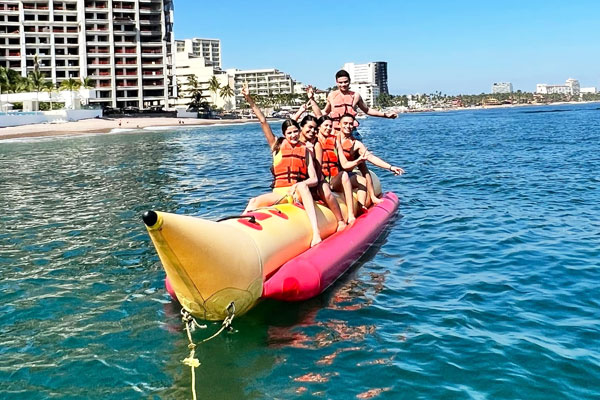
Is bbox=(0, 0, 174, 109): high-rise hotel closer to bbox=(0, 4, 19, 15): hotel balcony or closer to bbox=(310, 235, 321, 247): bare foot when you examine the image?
bbox=(0, 4, 19, 15): hotel balcony

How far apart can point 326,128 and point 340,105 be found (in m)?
1.25

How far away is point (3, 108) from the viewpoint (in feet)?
197

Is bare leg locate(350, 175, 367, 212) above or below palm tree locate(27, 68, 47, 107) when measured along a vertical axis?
below

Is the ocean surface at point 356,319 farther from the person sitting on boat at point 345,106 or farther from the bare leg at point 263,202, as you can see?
the bare leg at point 263,202

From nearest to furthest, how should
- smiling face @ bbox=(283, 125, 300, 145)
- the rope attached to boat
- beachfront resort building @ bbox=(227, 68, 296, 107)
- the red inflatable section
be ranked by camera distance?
the rope attached to boat → the red inflatable section → smiling face @ bbox=(283, 125, 300, 145) → beachfront resort building @ bbox=(227, 68, 296, 107)

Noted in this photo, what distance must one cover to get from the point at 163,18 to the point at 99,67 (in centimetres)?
1254

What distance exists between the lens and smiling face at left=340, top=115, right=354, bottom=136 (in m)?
8.71

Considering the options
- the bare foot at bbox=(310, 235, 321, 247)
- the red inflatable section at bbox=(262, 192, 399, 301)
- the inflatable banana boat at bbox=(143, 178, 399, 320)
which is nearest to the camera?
A: the inflatable banana boat at bbox=(143, 178, 399, 320)

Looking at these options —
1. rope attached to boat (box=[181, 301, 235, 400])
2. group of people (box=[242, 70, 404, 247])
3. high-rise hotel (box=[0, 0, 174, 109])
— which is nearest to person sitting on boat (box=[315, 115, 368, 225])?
group of people (box=[242, 70, 404, 247])

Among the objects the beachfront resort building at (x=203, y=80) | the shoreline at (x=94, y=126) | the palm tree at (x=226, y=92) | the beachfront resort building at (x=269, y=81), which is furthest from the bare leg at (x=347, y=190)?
the beachfront resort building at (x=269, y=81)

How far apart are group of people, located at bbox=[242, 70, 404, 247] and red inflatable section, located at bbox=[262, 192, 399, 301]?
0.82ft

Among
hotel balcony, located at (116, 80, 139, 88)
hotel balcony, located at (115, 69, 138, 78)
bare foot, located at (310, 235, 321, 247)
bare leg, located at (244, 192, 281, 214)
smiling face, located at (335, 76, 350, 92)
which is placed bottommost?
bare foot, located at (310, 235, 321, 247)

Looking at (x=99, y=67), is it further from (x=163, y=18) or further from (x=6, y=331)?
(x=6, y=331)

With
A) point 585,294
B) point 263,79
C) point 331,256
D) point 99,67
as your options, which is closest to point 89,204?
point 331,256
